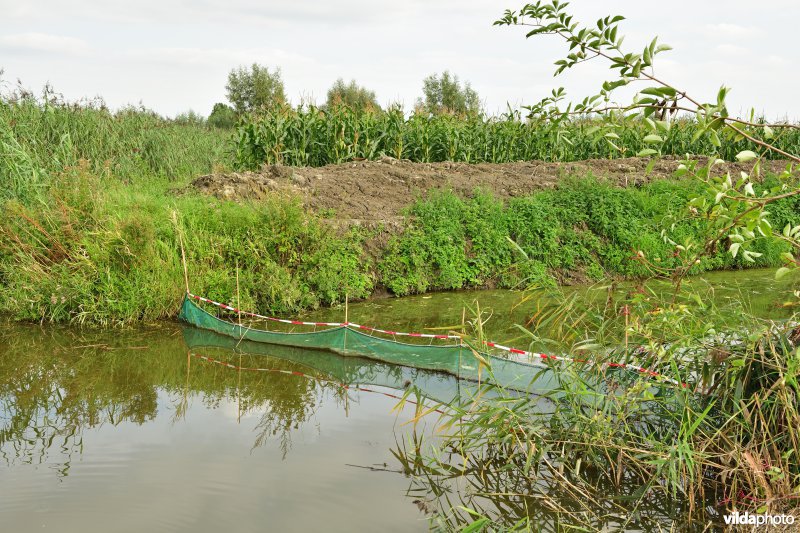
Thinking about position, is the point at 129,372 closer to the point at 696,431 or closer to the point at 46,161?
the point at 696,431

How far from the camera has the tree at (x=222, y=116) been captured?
36216 mm

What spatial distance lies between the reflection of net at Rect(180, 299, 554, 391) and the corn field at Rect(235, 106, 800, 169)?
6.81m

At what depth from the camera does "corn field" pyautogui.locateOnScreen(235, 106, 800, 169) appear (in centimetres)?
1602

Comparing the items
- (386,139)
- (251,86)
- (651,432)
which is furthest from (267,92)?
(651,432)

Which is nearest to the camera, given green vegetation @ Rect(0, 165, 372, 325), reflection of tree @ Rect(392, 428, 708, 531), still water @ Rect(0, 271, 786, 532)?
reflection of tree @ Rect(392, 428, 708, 531)

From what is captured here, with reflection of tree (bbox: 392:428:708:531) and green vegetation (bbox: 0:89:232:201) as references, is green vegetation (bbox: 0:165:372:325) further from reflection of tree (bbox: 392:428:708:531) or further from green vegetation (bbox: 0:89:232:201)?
reflection of tree (bbox: 392:428:708:531)

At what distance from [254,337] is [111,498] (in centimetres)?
405

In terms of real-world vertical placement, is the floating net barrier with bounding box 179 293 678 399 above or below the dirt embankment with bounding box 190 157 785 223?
below

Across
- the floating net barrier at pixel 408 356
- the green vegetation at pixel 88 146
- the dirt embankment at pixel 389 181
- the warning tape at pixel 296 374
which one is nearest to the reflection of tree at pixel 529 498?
the floating net barrier at pixel 408 356

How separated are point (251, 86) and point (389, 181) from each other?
29.1m

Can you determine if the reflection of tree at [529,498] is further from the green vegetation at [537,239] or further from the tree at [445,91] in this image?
the tree at [445,91]

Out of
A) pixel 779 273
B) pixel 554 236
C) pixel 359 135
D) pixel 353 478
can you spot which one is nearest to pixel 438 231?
pixel 554 236

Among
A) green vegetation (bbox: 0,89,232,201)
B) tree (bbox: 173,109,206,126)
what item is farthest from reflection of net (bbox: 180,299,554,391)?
tree (bbox: 173,109,206,126)

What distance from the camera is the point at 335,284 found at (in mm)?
10938
